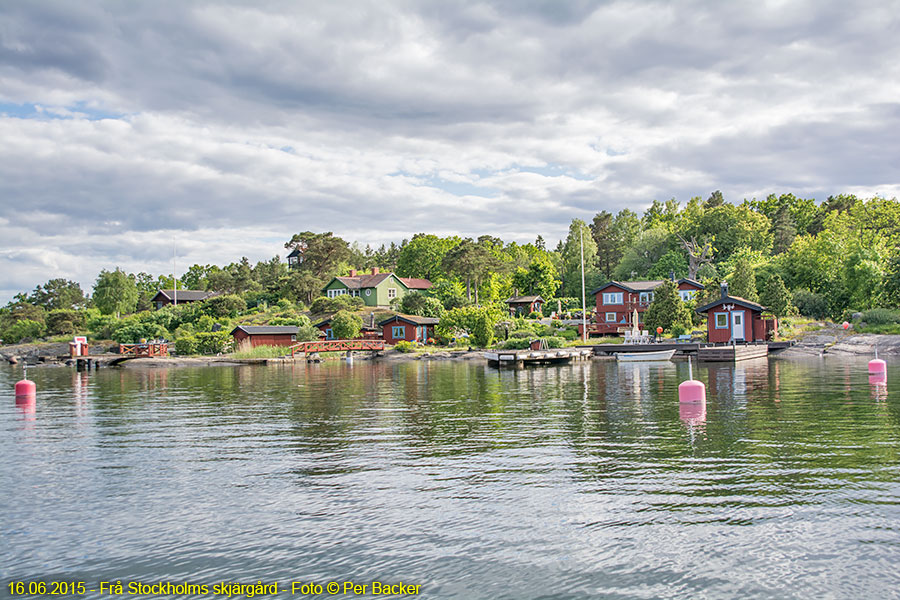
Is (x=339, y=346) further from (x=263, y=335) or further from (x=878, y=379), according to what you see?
(x=878, y=379)

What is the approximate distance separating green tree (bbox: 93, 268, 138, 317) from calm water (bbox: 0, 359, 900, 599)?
282ft

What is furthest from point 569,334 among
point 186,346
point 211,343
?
point 186,346

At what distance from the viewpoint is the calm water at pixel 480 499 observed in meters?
9.32

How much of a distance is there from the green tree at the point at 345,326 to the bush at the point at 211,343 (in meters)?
11.9

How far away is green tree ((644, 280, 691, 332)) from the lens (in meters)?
65.9

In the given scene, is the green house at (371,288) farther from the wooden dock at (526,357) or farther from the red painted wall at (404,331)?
the wooden dock at (526,357)

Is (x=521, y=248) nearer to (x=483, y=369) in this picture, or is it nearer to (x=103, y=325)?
(x=103, y=325)

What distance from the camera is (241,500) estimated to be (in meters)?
13.0

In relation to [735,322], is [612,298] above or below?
above

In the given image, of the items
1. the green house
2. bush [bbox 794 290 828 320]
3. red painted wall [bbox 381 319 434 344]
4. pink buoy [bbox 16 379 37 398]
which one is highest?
the green house

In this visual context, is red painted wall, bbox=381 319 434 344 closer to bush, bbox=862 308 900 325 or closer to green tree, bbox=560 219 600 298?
green tree, bbox=560 219 600 298

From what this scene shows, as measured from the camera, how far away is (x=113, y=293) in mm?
102875

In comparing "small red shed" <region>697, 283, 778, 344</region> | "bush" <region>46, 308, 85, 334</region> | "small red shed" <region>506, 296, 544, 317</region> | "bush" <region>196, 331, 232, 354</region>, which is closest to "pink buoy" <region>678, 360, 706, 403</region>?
"small red shed" <region>697, 283, 778, 344</region>

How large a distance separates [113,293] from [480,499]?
105034 millimetres
